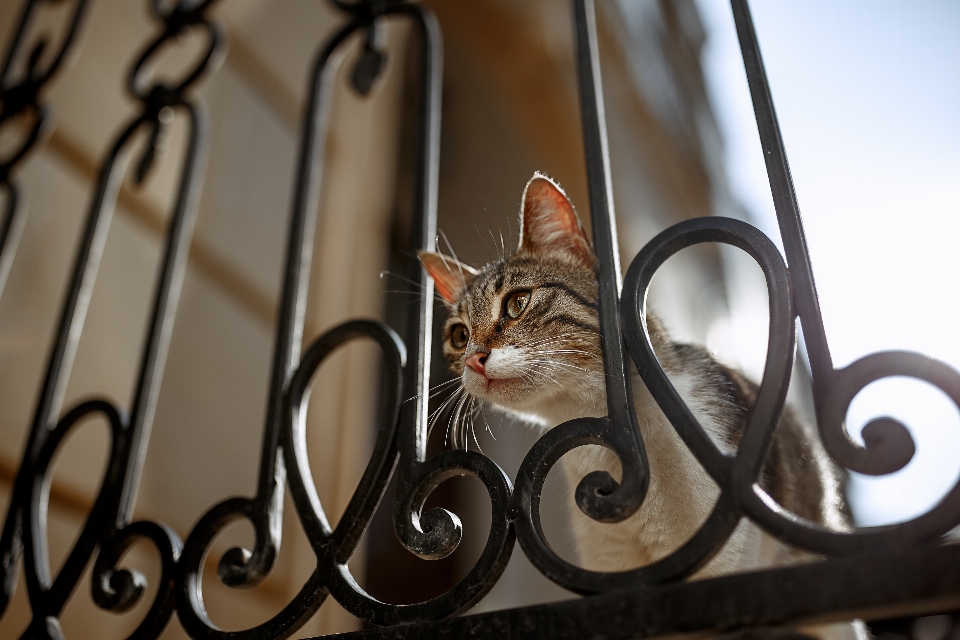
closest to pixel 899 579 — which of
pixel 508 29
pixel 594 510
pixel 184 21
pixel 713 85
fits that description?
pixel 594 510

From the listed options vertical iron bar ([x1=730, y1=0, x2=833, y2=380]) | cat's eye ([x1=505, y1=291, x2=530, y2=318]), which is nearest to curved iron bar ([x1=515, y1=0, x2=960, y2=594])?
vertical iron bar ([x1=730, y1=0, x2=833, y2=380])

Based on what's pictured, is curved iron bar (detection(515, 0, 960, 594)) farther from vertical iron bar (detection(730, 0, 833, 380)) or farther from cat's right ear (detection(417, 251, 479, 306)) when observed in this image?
cat's right ear (detection(417, 251, 479, 306))

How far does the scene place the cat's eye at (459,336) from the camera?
0.66 meters

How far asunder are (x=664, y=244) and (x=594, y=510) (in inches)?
6.7

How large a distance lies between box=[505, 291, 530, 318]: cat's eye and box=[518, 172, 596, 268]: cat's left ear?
1.5 inches

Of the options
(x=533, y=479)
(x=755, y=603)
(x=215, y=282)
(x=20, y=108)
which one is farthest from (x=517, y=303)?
(x=215, y=282)

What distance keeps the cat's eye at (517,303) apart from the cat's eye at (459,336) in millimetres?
65

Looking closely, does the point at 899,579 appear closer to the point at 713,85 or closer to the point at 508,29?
the point at 713,85

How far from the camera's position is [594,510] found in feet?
1.36

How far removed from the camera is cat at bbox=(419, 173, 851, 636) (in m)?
0.52

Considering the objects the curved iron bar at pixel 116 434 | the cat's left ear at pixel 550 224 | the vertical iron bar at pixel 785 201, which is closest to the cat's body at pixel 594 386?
the cat's left ear at pixel 550 224

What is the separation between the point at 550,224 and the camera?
588 millimetres

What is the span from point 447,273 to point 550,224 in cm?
11

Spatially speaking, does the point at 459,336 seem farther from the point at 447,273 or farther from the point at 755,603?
the point at 755,603
